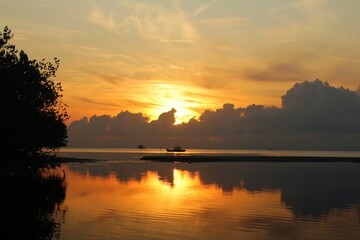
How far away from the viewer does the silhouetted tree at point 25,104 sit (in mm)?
64812

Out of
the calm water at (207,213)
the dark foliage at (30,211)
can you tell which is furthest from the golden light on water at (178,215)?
the dark foliage at (30,211)

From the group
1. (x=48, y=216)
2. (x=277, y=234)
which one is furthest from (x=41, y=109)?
(x=277, y=234)

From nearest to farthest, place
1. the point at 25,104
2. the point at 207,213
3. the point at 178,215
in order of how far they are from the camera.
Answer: the point at 178,215 → the point at 207,213 → the point at 25,104

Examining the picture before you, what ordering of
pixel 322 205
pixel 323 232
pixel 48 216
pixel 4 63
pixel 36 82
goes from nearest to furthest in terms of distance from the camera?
pixel 323 232 < pixel 48 216 < pixel 322 205 < pixel 4 63 < pixel 36 82

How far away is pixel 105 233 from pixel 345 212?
2653cm

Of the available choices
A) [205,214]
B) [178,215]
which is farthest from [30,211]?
[205,214]

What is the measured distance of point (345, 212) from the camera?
4572 centimetres

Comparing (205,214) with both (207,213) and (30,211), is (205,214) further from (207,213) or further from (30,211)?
(30,211)

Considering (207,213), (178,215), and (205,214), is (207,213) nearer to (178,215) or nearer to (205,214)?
(205,214)

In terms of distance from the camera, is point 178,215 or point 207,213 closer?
point 178,215

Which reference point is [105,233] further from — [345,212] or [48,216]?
[345,212]

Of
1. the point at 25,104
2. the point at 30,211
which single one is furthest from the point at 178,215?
Answer: the point at 25,104

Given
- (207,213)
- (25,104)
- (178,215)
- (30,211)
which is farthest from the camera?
(25,104)

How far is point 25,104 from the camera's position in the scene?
7031 centimetres
